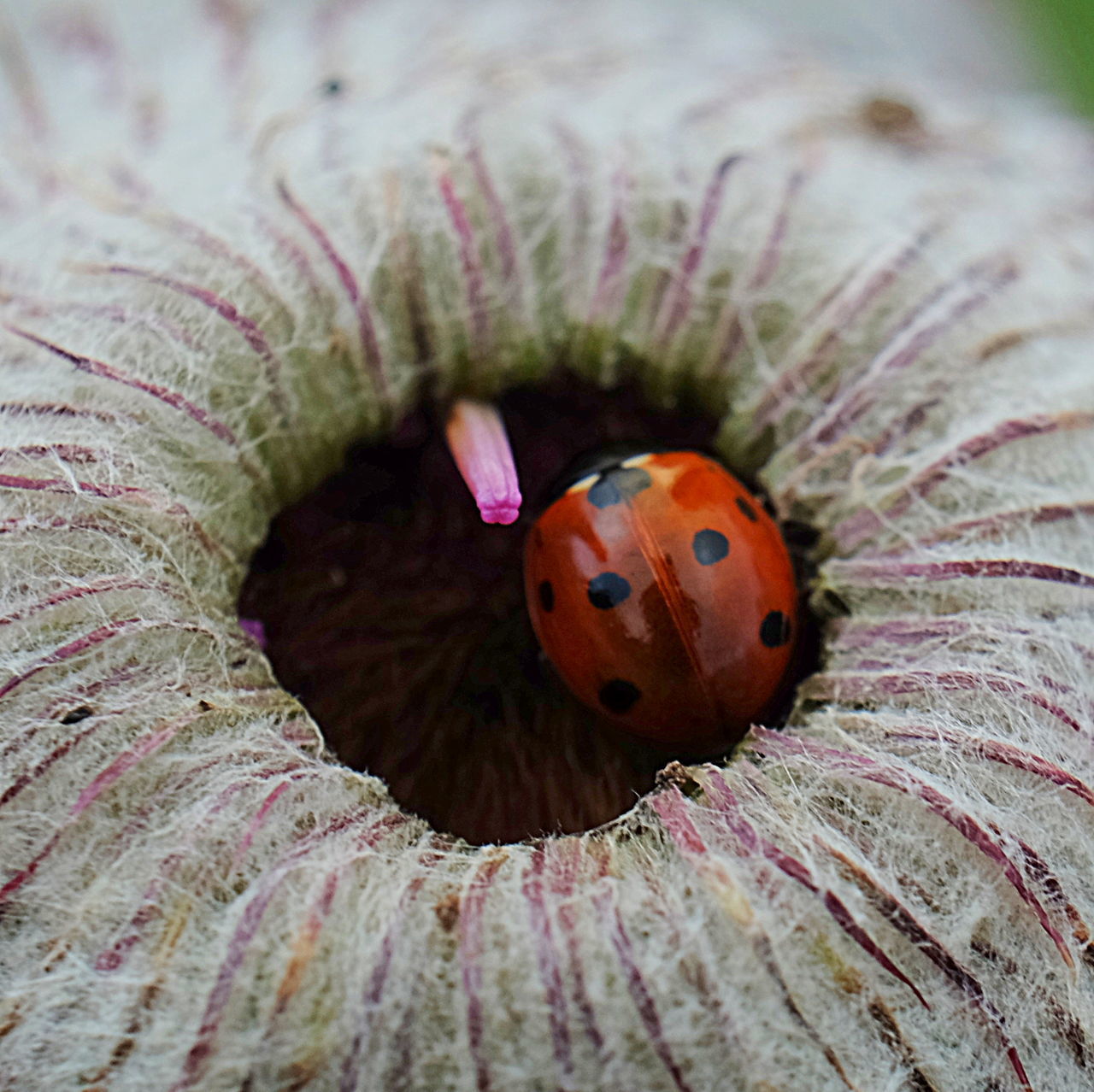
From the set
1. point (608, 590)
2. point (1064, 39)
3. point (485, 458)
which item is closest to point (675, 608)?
point (608, 590)

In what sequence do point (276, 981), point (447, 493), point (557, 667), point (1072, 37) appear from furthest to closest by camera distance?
point (1072, 37), point (447, 493), point (557, 667), point (276, 981)

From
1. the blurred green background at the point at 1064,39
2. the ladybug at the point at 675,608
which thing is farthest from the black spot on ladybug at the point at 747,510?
the blurred green background at the point at 1064,39

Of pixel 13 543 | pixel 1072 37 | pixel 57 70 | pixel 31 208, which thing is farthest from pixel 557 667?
pixel 1072 37

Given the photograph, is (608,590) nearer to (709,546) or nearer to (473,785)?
(709,546)

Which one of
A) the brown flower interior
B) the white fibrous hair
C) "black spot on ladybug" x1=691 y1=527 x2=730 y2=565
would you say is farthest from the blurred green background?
"black spot on ladybug" x1=691 y1=527 x2=730 y2=565

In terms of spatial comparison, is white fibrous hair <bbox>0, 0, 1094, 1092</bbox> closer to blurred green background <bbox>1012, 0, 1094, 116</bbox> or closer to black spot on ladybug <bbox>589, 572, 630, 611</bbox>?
black spot on ladybug <bbox>589, 572, 630, 611</bbox>

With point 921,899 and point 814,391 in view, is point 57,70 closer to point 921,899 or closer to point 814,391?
point 814,391
